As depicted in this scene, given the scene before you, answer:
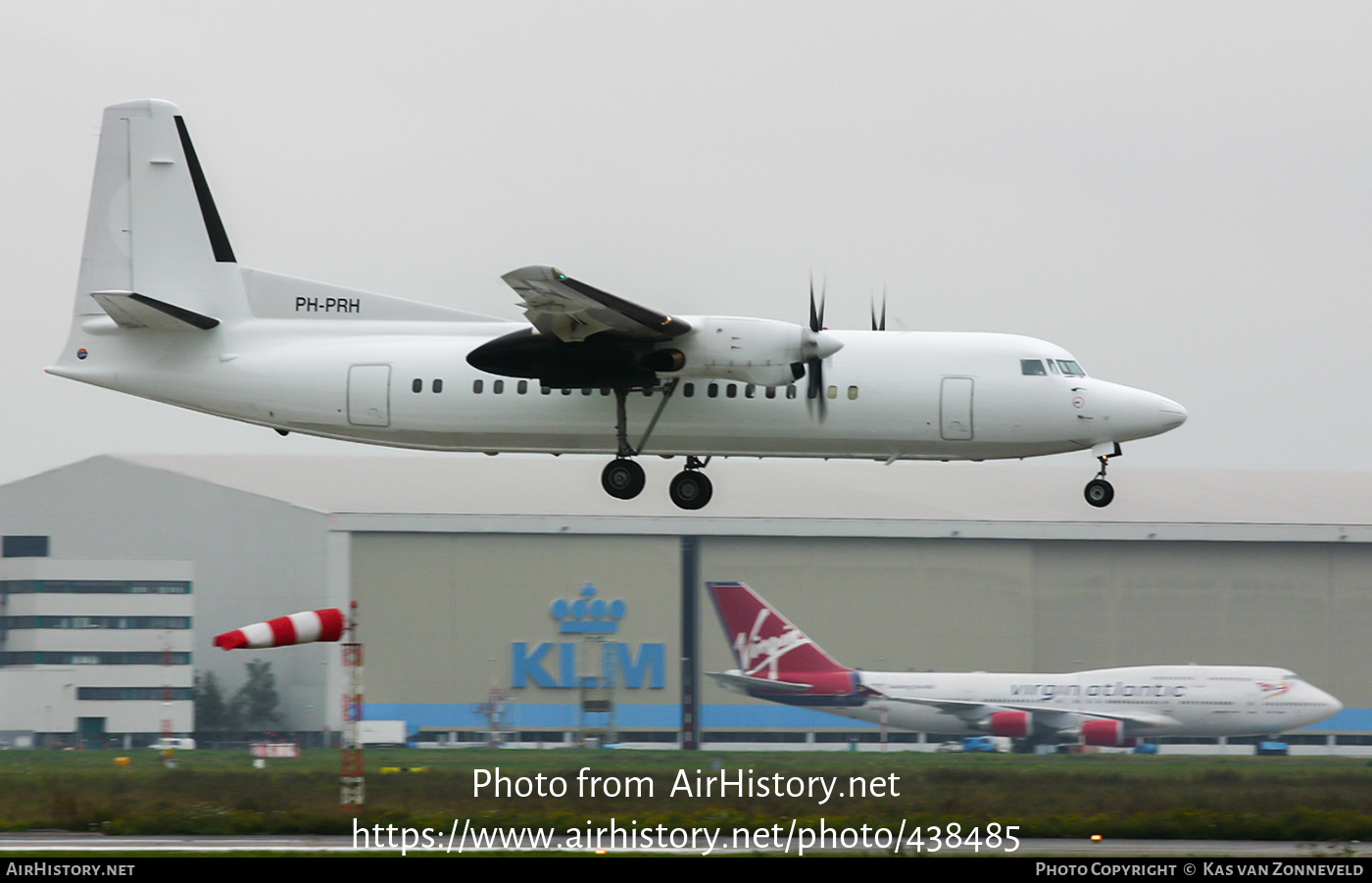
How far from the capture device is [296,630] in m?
22.2

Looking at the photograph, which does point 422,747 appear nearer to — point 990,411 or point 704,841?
point 704,841

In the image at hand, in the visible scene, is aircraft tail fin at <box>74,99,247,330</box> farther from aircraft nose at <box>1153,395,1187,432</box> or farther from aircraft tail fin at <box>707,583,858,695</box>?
aircraft tail fin at <box>707,583,858,695</box>

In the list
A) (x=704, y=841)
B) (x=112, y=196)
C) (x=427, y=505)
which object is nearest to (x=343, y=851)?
(x=704, y=841)

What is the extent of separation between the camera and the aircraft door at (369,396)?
20.4m

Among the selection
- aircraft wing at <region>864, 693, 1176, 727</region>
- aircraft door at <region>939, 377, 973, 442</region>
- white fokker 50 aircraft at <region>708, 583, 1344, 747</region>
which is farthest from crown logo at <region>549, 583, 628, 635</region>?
aircraft door at <region>939, 377, 973, 442</region>

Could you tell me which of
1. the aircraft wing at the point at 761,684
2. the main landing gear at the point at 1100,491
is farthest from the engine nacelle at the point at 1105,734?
the main landing gear at the point at 1100,491

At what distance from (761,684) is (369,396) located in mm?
19064

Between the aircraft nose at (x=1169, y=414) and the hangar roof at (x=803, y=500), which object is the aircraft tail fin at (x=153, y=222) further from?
the hangar roof at (x=803, y=500)

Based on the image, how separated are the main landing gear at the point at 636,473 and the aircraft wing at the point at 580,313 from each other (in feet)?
2.81

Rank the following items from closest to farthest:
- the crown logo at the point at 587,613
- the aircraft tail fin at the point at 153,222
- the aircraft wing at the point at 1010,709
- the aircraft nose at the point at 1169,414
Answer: the aircraft nose at the point at 1169,414
the aircraft tail fin at the point at 153,222
the aircraft wing at the point at 1010,709
the crown logo at the point at 587,613

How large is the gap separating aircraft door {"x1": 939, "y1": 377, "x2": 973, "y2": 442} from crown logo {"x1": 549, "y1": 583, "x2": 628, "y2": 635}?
3267 cm

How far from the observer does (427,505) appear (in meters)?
52.4

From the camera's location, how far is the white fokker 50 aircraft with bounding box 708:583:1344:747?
3575cm
